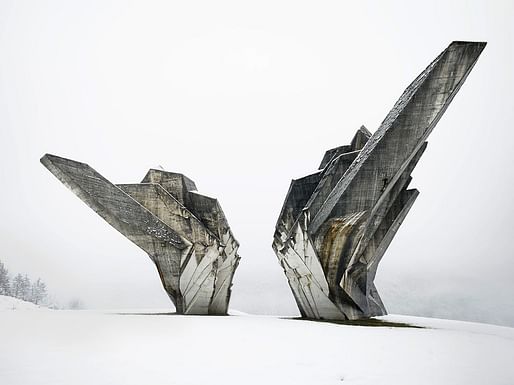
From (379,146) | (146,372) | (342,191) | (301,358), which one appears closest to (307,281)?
(342,191)

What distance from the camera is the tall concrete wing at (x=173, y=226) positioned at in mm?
9445

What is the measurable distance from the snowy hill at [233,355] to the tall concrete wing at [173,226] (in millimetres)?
3931

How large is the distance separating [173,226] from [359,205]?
4922 millimetres

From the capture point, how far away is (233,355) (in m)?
4.22

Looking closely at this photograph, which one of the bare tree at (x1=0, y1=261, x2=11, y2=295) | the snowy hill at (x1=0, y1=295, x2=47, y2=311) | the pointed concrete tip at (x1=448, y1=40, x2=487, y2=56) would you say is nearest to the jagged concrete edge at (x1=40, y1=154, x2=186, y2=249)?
the snowy hill at (x1=0, y1=295, x2=47, y2=311)

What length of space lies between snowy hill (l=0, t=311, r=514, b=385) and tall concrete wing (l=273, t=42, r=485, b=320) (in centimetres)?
272

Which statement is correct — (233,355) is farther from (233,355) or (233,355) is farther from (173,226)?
(173,226)

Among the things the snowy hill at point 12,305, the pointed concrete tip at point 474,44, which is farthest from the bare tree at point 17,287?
the pointed concrete tip at point 474,44

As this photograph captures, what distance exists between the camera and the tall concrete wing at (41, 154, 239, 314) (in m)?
9.45

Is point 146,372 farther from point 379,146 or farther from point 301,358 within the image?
point 379,146

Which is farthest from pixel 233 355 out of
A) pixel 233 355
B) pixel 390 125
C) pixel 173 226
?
pixel 173 226

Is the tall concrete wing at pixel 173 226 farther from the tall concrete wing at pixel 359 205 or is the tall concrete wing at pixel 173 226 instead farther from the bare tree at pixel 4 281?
the bare tree at pixel 4 281

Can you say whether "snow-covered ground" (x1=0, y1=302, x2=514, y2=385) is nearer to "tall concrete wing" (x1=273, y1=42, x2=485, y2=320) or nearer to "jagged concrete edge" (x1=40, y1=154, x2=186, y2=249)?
"tall concrete wing" (x1=273, y1=42, x2=485, y2=320)

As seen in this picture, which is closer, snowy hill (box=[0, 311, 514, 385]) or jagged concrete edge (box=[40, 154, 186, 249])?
snowy hill (box=[0, 311, 514, 385])
